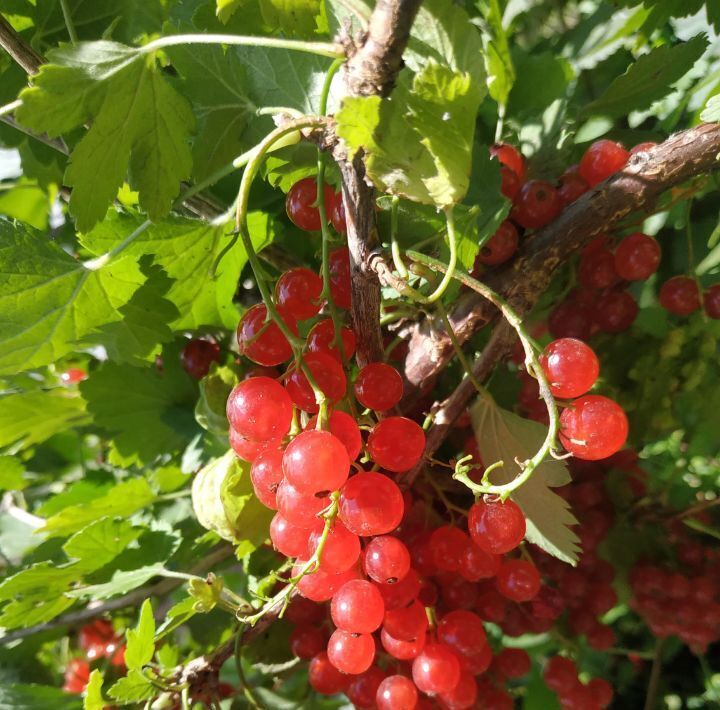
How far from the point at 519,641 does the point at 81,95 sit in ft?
3.01

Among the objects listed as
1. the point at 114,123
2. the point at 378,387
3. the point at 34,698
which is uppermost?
the point at 114,123

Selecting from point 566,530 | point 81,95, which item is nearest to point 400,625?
point 566,530

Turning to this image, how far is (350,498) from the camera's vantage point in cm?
40

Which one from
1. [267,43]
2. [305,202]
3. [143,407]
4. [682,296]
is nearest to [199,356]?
[143,407]

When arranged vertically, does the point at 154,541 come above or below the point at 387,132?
below

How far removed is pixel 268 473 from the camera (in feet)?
1.37

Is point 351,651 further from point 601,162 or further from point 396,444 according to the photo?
point 601,162

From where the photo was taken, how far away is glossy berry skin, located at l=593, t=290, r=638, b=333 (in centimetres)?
63

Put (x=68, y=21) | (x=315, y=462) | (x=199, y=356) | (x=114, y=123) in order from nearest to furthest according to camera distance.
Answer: (x=315, y=462), (x=114, y=123), (x=68, y=21), (x=199, y=356)

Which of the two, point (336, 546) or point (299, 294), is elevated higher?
point (299, 294)

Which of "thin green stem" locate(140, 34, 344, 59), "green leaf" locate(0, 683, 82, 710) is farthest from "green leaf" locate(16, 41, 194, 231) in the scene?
"green leaf" locate(0, 683, 82, 710)

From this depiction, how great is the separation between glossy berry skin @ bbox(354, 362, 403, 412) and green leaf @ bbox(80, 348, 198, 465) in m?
Result: 0.35

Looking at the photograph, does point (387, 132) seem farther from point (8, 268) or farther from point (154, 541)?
point (154, 541)

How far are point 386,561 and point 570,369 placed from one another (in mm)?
167
